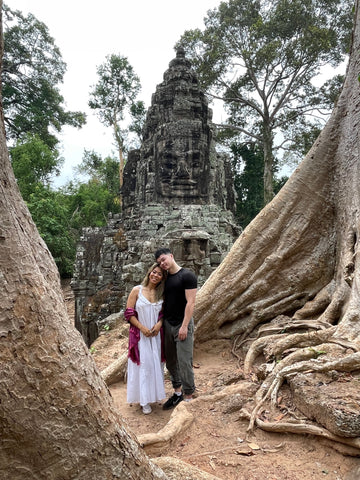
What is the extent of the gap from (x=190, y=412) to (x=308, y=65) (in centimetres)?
1597

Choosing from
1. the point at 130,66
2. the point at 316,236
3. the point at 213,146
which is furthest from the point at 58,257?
the point at 316,236

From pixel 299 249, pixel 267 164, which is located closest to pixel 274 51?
pixel 267 164

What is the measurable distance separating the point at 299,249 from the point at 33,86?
17967 millimetres

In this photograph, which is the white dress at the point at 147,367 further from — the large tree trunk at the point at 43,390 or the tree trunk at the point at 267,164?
the tree trunk at the point at 267,164

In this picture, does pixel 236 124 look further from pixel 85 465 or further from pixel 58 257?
pixel 85 465

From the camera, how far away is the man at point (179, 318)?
8.41 ft

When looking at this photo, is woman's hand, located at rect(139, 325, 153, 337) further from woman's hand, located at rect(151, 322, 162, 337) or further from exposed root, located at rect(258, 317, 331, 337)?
exposed root, located at rect(258, 317, 331, 337)

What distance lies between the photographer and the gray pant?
8.59 ft

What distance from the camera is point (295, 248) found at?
12.4 feet

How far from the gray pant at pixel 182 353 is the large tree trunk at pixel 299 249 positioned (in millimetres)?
977

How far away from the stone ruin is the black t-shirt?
564 centimetres

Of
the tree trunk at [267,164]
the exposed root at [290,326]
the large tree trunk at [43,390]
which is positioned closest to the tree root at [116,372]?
the exposed root at [290,326]

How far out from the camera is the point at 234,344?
3664 millimetres

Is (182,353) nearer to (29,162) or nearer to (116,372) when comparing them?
(116,372)
